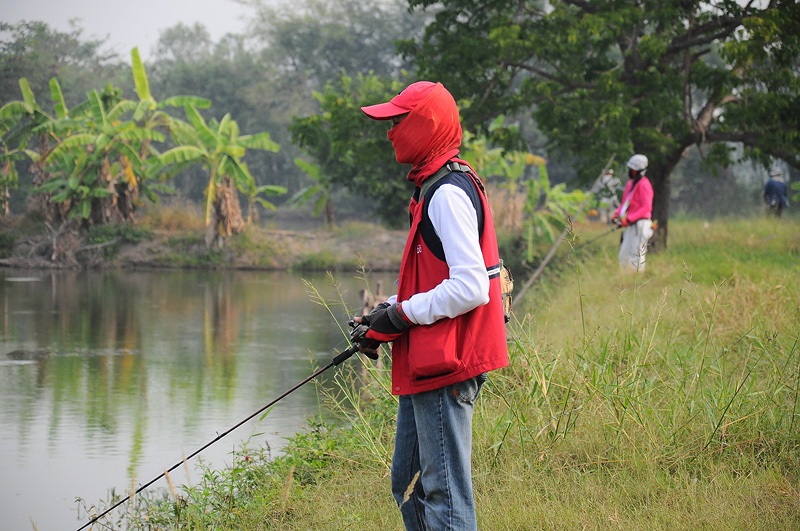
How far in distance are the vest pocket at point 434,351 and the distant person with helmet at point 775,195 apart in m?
21.9

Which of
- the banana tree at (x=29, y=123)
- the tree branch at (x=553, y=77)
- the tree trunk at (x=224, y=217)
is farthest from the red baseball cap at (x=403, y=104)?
the banana tree at (x=29, y=123)

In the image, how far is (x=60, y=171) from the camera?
25062mm

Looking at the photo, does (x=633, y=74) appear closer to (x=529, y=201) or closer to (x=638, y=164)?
(x=638, y=164)

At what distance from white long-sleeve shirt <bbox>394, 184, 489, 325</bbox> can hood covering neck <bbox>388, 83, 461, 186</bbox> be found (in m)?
0.18

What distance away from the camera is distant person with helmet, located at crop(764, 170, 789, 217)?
2425cm

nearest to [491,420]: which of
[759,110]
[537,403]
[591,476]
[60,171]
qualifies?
[537,403]

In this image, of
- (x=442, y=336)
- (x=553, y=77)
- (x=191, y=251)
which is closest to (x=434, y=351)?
(x=442, y=336)

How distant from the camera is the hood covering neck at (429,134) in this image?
3.65m

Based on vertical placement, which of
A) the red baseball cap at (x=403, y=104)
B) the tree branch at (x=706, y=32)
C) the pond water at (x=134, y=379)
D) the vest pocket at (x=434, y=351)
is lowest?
the pond water at (x=134, y=379)

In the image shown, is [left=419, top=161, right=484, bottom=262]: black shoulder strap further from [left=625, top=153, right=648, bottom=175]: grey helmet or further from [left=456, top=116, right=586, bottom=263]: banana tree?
[left=456, top=116, right=586, bottom=263]: banana tree

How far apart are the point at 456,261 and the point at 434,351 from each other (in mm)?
303

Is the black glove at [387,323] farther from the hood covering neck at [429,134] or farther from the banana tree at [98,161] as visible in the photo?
the banana tree at [98,161]

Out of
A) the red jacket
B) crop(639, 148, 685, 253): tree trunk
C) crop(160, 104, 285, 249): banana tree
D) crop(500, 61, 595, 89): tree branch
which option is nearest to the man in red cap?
the red jacket

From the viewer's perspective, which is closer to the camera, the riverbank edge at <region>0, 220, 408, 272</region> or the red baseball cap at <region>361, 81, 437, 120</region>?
the red baseball cap at <region>361, 81, 437, 120</region>
